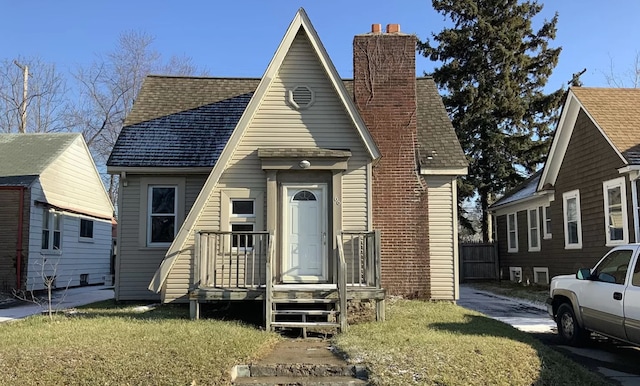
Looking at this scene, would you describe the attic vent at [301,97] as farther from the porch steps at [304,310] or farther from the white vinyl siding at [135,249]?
the porch steps at [304,310]

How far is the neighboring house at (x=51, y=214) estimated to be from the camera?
51.2ft

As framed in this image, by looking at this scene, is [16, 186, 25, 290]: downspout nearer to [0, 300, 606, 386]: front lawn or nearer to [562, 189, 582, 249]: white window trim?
[0, 300, 606, 386]: front lawn

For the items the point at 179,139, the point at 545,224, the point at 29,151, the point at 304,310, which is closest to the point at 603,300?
the point at 304,310

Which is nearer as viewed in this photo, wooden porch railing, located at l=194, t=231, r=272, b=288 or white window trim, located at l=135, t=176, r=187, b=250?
wooden porch railing, located at l=194, t=231, r=272, b=288

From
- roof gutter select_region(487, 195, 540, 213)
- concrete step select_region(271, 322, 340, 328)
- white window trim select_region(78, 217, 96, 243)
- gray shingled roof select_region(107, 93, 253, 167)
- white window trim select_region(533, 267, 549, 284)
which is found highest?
gray shingled roof select_region(107, 93, 253, 167)

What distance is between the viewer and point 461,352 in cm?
689

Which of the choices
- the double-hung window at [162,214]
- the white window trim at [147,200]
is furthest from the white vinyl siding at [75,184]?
the double-hung window at [162,214]

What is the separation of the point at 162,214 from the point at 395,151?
19.2 feet

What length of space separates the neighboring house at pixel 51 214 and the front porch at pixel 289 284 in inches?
202

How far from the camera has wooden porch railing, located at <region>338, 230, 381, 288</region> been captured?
9719mm

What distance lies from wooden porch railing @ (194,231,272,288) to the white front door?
0.61 meters

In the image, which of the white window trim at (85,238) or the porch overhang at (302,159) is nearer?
the porch overhang at (302,159)

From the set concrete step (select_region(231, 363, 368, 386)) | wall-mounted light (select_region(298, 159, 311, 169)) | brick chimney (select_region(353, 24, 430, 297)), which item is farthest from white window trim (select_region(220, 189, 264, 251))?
concrete step (select_region(231, 363, 368, 386))

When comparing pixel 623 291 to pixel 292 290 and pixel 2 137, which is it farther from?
pixel 2 137
